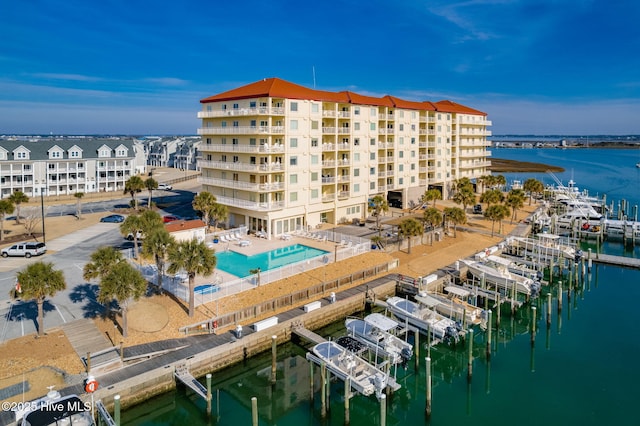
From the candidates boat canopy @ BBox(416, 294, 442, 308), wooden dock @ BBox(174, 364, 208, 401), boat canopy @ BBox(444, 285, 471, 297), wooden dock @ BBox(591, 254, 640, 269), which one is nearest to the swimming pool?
boat canopy @ BBox(416, 294, 442, 308)

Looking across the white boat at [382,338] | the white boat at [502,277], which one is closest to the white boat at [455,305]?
the white boat at [502,277]

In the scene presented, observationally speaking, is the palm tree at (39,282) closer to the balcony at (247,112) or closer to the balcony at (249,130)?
the balcony at (249,130)

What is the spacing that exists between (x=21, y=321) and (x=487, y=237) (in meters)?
49.0

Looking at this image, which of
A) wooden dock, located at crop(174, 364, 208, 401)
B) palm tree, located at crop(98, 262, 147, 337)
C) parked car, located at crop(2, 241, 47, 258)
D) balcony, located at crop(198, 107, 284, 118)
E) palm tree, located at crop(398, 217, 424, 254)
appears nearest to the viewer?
wooden dock, located at crop(174, 364, 208, 401)

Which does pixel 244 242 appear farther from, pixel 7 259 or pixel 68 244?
pixel 7 259

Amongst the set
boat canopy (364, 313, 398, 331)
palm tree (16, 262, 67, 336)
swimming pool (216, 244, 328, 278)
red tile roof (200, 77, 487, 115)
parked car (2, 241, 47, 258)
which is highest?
red tile roof (200, 77, 487, 115)

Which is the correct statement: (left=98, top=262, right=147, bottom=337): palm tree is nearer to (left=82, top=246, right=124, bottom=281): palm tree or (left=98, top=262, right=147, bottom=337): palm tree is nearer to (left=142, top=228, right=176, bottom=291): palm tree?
(left=82, top=246, right=124, bottom=281): palm tree

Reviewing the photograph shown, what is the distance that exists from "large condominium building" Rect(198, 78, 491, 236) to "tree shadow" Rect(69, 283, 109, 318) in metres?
20.3

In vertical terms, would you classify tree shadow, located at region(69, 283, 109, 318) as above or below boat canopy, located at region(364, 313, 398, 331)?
above

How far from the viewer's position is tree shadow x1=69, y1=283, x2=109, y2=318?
30016mm

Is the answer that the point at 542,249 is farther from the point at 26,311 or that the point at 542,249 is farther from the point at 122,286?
the point at 26,311

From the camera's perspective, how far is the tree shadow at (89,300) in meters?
30.0

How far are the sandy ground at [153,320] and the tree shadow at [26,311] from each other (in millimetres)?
3042

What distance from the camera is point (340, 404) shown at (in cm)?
2503
